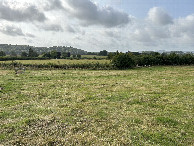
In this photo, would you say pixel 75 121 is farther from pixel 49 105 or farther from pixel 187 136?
pixel 187 136

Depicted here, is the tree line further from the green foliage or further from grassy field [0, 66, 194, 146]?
grassy field [0, 66, 194, 146]

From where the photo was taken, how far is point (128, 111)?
11422 mm

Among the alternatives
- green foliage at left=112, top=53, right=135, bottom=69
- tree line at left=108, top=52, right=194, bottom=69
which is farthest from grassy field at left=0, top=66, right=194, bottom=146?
tree line at left=108, top=52, right=194, bottom=69

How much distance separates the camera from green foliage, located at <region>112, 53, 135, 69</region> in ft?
168

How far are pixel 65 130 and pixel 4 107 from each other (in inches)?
249

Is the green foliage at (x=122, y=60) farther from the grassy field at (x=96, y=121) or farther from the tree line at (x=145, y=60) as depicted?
the grassy field at (x=96, y=121)

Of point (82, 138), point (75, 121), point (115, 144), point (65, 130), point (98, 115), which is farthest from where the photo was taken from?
point (98, 115)

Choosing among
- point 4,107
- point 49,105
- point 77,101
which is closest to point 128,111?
point 77,101

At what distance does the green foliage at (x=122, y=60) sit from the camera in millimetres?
51250

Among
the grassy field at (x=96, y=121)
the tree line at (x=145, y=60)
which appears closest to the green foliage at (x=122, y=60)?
the tree line at (x=145, y=60)

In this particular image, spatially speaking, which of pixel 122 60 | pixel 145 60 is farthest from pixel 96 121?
pixel 145 60

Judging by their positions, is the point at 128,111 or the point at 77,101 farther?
the point at 77,101

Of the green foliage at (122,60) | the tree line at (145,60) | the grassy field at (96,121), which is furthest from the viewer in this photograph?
the tree line at (145,60)

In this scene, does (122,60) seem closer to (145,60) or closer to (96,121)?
(145,60)
